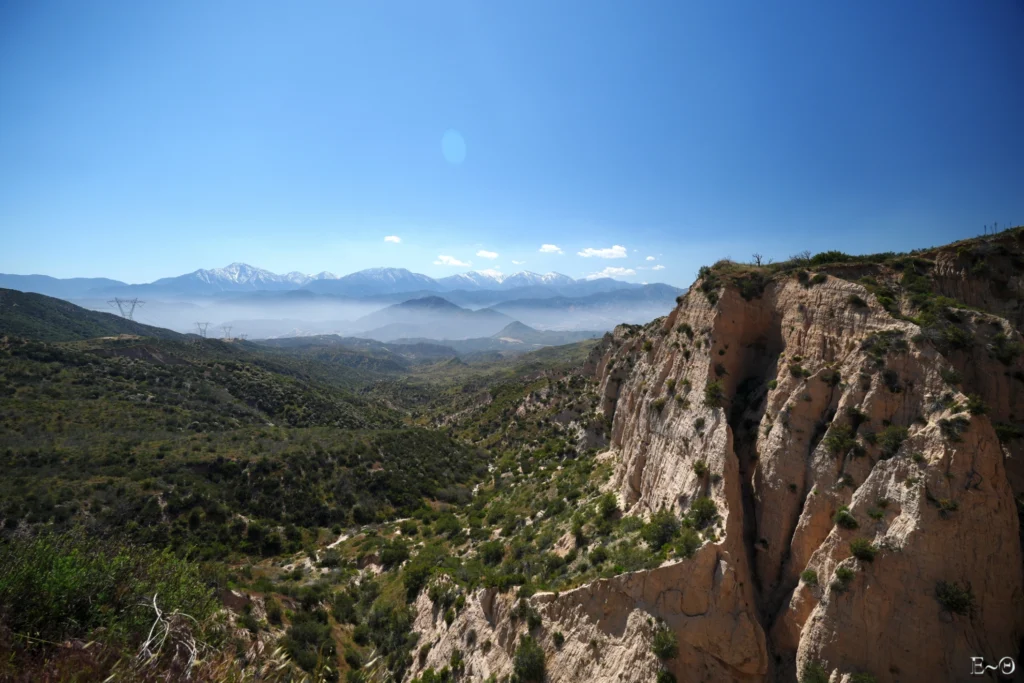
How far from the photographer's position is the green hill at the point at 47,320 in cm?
11169

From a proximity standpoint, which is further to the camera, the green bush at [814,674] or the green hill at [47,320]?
the green hill at [47,320]

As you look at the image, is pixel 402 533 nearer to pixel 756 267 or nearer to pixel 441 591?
pixel 441 591

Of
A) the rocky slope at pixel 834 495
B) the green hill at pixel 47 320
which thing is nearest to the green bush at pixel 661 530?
the rocky slope at pixel 834 495

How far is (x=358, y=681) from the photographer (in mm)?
18094

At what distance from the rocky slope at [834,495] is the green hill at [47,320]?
5972 inches

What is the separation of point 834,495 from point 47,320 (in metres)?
209

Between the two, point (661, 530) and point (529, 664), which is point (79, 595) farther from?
point (661, 530)

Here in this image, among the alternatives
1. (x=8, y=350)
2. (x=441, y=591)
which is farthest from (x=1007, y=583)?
(x=8, y=350)

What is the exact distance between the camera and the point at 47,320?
441 ft

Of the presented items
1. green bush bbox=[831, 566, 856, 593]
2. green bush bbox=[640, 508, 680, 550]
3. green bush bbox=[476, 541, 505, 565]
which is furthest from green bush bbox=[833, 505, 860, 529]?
green bush bbox=[476, 541, 505, 565]

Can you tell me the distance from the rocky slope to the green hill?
152 metres

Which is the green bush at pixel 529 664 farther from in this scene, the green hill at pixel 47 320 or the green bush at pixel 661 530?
the green hill at pixel 47 320

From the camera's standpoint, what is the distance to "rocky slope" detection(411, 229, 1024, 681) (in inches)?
458

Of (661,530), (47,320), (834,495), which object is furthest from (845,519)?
(47,320)
